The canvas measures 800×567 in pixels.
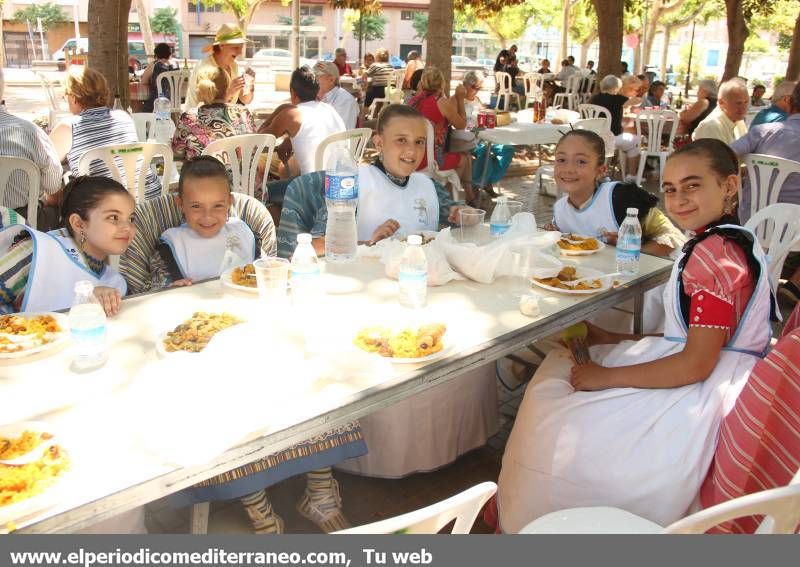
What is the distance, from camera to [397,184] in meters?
3.14

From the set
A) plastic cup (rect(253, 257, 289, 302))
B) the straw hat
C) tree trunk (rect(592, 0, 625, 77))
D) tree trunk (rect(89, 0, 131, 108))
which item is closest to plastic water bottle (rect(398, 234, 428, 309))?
plastic cup (rect(253, 257, 289, 302))

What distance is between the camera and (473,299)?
2.27 metres

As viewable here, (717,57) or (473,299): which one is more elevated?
(717,57)

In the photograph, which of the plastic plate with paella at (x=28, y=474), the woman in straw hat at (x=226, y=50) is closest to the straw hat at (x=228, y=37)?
the woman in straw hat at (x=226, y=50)

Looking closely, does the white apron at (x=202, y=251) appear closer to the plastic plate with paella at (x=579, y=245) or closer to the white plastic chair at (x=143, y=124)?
the plastic plate with paella at (x=579, y=245)

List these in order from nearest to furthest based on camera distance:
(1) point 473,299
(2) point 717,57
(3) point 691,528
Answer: (3) point 691,528, (1) point 473,299, (2) point 717,57

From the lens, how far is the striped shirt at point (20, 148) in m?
3.82

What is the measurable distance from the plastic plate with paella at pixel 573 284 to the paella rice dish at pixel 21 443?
5.29 ft

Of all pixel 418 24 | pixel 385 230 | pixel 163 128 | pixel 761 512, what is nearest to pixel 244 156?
pixel 163 128

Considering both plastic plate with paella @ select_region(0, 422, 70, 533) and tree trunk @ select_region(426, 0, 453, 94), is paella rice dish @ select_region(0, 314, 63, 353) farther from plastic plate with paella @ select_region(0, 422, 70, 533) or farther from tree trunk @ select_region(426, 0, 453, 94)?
tree trunk @ select_region(426, 0, 453, 94)

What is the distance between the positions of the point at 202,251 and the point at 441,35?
6166 mm

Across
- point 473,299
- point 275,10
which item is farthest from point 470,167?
point 275,10
